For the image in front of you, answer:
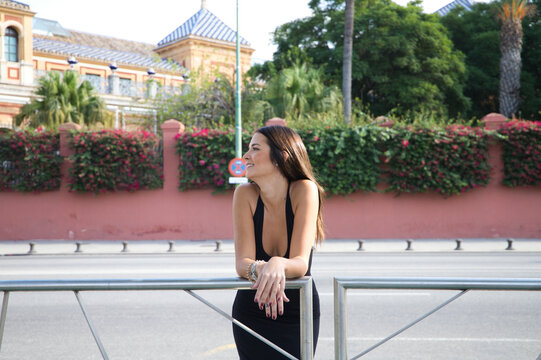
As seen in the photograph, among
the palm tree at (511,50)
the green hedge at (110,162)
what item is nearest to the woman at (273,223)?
the green hedge at (110,162)

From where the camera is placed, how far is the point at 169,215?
57.0 feet

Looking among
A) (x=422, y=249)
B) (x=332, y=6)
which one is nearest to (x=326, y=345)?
(x=422, y=249)

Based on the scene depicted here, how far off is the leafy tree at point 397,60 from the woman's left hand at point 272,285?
78.4 ft

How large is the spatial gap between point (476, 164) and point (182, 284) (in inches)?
635

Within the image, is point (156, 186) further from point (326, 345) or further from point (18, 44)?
point (18, 44)

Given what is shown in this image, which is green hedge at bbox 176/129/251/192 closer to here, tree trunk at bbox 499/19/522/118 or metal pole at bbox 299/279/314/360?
tree trunk at bbox 499/19/522/118

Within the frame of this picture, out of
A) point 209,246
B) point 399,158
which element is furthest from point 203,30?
point 209,246

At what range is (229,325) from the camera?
5734 mm

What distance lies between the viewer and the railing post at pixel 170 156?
1745 centimetres

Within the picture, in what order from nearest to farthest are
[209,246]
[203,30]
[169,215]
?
1. [209,246]
2. [169,215]
3. [203,30]

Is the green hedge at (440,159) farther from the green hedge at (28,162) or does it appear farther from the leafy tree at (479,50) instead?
the leafy tree at (479,50)

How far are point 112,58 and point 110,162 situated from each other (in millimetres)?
28462

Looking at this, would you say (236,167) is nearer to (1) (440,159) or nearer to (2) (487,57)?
(1) (440,159)

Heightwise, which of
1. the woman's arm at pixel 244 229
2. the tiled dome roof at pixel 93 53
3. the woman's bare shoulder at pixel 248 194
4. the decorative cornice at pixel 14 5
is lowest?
the woman's arm at pixel 244 229
